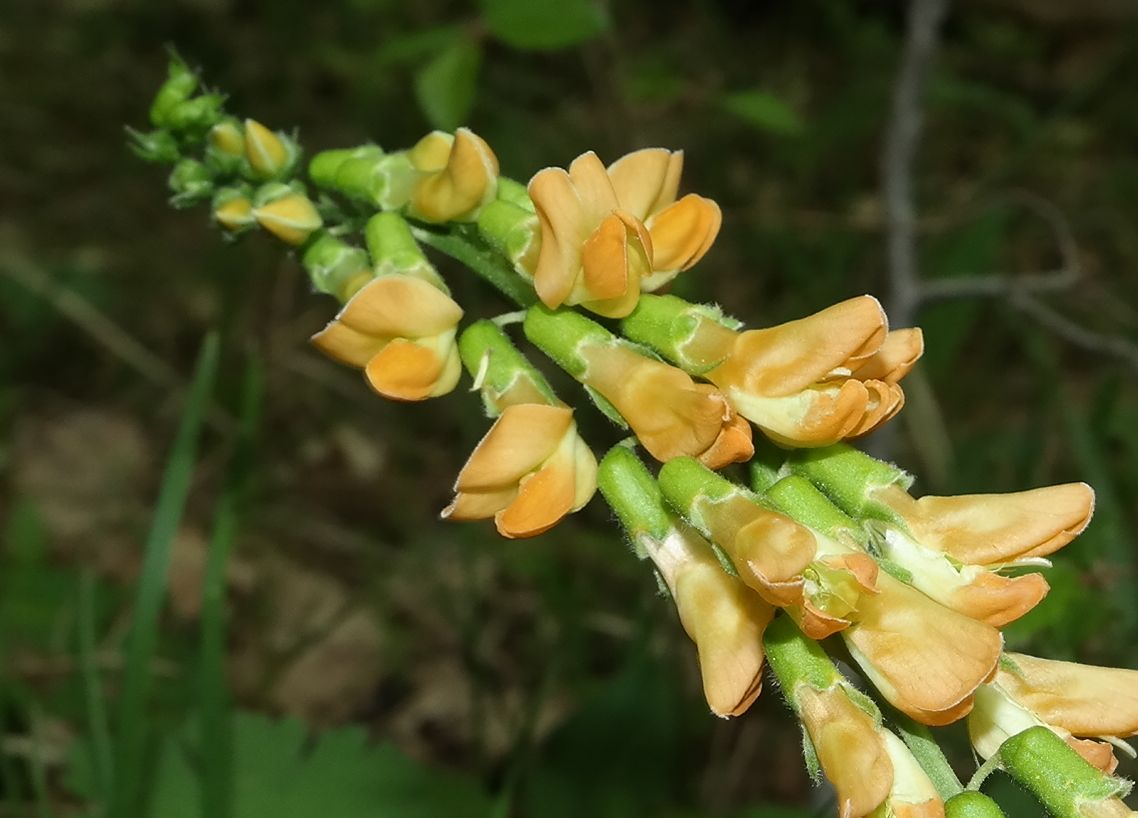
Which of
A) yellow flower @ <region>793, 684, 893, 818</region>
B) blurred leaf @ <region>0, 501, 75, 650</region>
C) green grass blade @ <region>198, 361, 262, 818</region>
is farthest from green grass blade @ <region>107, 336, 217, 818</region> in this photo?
blurred leaf @ <region>0, 501, 75, 650</region>

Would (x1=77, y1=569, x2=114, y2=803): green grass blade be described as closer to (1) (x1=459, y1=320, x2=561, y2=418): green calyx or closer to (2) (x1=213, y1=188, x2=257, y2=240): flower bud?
(2) (x1=213, y1=188, x2=257, y2=240): flower bud

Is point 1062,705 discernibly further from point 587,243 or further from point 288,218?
point 288,218

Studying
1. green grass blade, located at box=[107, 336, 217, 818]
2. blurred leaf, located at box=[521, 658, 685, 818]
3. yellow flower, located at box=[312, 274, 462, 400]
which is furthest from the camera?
blurred leaf, located at box=[521, 658, 685, 818]

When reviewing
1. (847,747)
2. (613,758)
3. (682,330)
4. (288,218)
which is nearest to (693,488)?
(682,330)

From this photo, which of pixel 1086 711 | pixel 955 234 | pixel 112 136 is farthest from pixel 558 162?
pixel 1086 711

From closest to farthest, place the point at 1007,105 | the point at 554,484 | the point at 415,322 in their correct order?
the point at 554,484 → the point at 415,322 → the point at 1007,105

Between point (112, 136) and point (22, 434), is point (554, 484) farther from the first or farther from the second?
point (112, 136)

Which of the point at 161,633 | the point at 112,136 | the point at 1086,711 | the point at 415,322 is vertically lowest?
the point at 161,633
